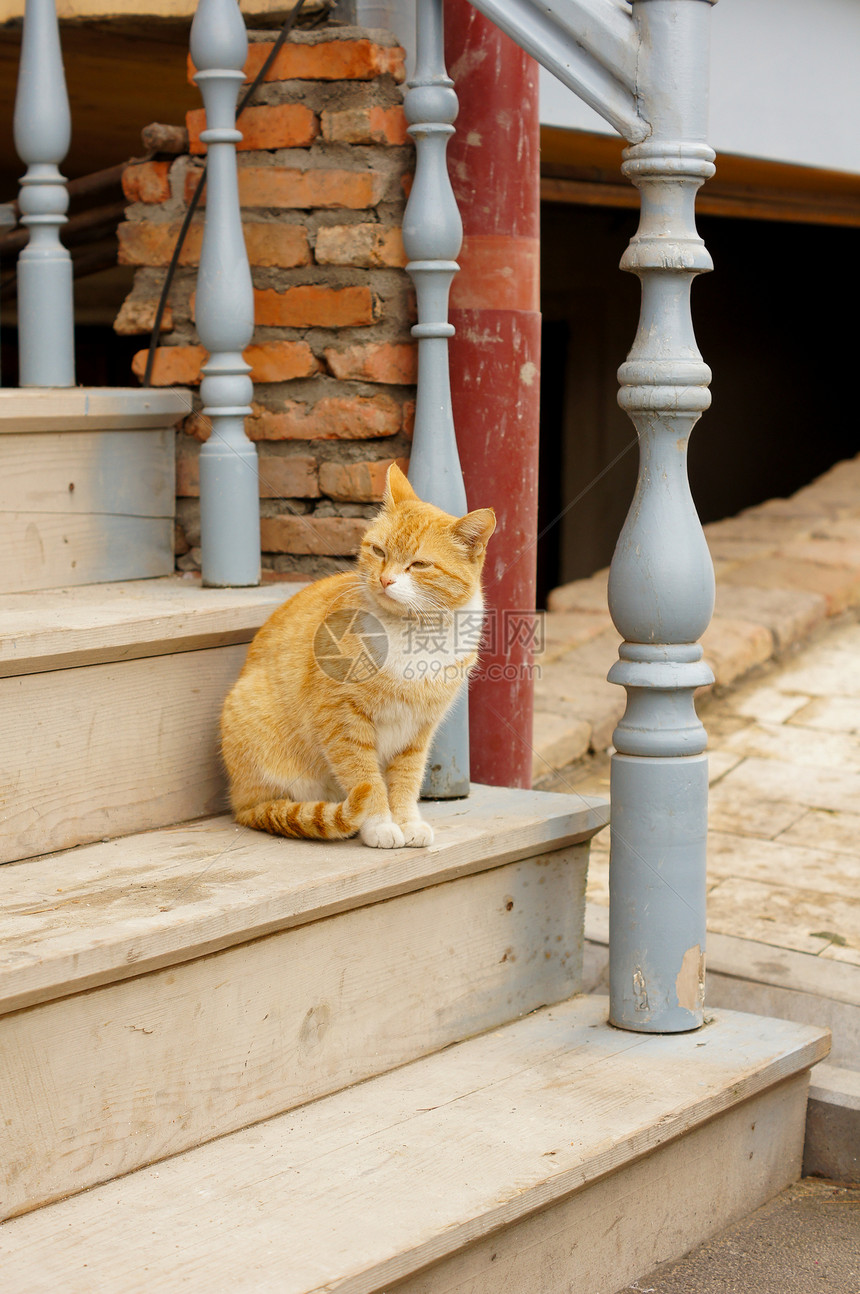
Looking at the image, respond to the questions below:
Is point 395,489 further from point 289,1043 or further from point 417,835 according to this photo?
point 289,1043

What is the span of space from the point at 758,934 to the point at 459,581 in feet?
3.35

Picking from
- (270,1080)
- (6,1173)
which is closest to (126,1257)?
(6,1173)

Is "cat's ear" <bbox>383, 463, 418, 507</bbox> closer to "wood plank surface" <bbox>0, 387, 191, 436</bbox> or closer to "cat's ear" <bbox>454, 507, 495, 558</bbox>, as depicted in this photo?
"cat's ear" <bbox>454, 507, 495, 558</bbox>

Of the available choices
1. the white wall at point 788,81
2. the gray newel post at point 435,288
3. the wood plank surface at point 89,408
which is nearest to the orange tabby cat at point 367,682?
the gray newel post at point 435,288

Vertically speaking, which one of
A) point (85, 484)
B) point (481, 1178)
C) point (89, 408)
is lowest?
point (481, 1178)

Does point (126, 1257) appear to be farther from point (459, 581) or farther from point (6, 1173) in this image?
point (459, 581)

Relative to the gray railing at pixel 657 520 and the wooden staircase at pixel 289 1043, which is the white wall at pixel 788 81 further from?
the wooden staircase at pixel 289 1043

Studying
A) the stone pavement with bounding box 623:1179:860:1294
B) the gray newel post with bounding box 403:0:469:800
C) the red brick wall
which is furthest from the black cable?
the stone pavement with bounding box 623:1179:860:1294

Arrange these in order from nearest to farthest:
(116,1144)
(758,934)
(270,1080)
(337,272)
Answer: (116,1144), (270,1080), (337,272), (758,934)

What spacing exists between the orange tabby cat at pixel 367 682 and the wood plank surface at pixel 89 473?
0.46 metres

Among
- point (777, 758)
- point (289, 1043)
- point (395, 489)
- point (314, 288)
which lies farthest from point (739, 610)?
point (289, 1043)

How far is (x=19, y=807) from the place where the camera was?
5.17 feet

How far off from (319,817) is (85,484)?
2.42ft

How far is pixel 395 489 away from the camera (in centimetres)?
179
